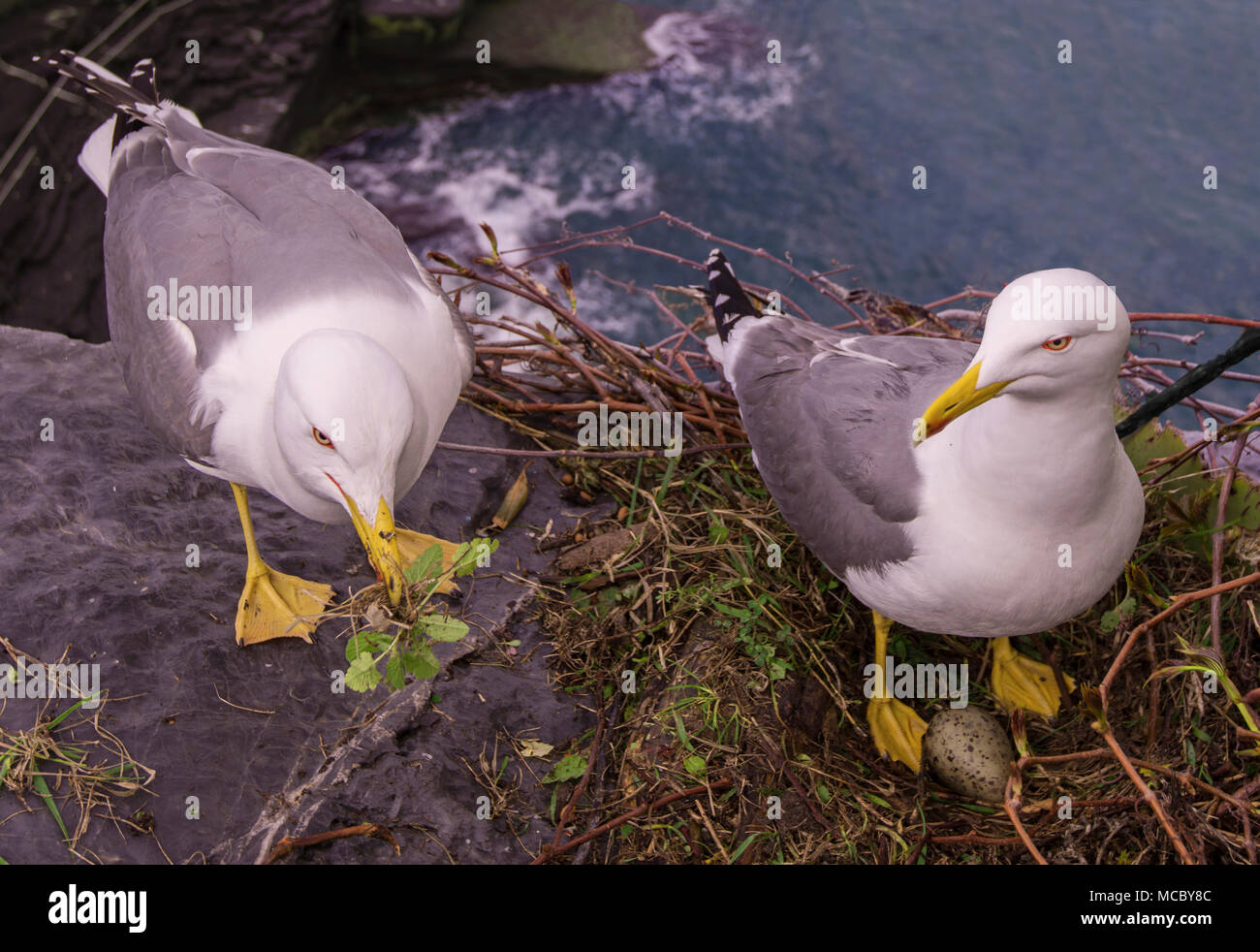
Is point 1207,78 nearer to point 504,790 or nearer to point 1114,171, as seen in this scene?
point 1114,171

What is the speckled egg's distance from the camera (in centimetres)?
254

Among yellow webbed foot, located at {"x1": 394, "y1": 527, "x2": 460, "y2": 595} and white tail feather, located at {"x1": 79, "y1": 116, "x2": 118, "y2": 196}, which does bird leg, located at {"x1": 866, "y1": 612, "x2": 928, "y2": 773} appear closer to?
yellow webbed foot, located at {"x1": 394, "y1": 527, "x2": 460, "y2": 595}

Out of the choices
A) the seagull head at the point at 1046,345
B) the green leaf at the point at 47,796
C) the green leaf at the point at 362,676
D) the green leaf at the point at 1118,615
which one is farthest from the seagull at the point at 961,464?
the green leaf at the point at 47,796

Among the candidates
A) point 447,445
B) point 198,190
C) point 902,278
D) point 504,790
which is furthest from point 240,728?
point 902,278

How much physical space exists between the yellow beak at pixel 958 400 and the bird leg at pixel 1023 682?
1.06 meters

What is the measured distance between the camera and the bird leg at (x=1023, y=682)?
2.79m

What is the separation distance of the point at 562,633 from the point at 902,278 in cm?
418

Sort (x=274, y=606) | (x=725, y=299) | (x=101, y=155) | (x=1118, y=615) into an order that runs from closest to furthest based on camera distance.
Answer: (x=1118, y=615) → (x=274, y=606) → (x=725, y=299) → (x=101, y=155)

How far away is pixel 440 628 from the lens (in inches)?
85.4

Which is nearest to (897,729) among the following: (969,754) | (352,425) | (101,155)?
(969,754)

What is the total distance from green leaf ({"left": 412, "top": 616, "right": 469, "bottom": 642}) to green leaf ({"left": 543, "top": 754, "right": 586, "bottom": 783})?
1.86ft

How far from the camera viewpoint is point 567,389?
3512 mm

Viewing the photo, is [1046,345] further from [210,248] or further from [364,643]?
[210,248]

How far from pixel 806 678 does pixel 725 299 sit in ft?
3.84
